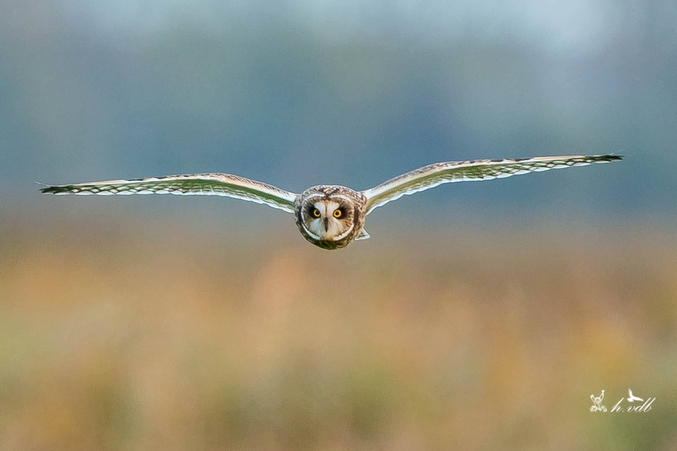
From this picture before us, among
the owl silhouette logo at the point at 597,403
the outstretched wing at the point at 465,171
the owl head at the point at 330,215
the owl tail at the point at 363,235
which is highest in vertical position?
the outstretched wing at the point at 465,171

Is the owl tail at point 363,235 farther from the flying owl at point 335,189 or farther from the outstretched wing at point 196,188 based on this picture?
the outstretched wing at point 196,188

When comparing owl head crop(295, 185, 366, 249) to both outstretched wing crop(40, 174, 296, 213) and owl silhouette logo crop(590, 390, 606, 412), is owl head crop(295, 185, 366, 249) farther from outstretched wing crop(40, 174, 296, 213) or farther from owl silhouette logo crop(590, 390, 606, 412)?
owl silhouette logo crop(590, 390, 606, 412)

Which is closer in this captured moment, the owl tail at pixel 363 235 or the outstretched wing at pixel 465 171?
the outstretched wing at pixel 465 171

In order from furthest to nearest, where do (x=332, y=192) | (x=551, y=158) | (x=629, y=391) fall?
(x=629, y=391) < (x=332, y=192) < (x=551, y=158)

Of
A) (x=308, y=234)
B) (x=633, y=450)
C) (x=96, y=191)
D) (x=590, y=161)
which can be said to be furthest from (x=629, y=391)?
(x=96, y=191)

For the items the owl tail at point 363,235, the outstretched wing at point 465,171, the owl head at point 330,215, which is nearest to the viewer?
the outstretched wing at point 465,171

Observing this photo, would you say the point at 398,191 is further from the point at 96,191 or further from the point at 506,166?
the point at 96,191

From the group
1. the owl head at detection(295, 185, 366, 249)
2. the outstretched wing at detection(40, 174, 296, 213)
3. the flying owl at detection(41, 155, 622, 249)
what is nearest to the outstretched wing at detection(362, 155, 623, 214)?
the flying owl at detection(41, 155, 622, 249)

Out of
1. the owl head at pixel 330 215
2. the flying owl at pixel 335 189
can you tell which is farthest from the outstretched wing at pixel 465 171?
the owl head at pixel 330 215
